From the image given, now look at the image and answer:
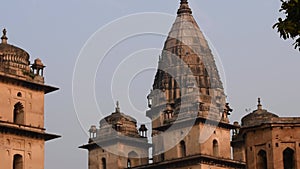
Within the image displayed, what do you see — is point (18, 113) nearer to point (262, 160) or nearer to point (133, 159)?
point (262, 160)

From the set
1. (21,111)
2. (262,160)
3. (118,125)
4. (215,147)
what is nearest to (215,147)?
(215,147)

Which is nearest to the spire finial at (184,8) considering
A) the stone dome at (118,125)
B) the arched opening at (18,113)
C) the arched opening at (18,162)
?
the stone dome at (118,125)

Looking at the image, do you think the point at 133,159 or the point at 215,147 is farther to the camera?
the point at 133,159

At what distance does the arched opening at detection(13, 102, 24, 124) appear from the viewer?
39.0 meters

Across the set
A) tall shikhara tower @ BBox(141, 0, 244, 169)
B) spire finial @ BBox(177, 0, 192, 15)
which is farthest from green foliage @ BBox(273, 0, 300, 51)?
spire finial @ BBox(177, 0, 192, 15)

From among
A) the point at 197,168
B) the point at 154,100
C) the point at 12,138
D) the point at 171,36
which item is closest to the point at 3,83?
the point at 12,138

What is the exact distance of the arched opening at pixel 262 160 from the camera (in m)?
35.2

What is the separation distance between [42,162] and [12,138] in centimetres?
245

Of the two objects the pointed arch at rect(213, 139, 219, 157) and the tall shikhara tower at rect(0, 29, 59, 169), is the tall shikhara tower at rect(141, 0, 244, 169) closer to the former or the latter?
the pointed arch at rect(213, 139, 219, 157)

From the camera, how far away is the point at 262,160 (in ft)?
116

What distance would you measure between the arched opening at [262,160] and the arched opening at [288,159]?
37.9 inches

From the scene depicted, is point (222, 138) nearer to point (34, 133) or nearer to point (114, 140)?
point (114, 140)

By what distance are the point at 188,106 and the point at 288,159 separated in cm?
1525

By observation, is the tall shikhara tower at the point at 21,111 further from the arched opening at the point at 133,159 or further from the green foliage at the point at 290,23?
the green foliage at the point at 290,23
